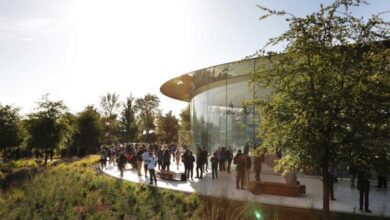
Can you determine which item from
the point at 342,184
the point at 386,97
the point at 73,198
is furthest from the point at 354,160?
the point at 342,184

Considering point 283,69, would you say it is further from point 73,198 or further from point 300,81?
point 73,198

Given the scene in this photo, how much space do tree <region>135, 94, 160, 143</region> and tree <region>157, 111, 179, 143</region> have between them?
466 centimetres

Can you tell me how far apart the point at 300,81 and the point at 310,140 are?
4.62 feet

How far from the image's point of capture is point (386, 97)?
8.15 metres

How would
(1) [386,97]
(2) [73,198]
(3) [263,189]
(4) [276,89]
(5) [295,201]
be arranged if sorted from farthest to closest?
(3) [263,189], (5) [295,201], (2) [73,198], (4) [276,89], (1) [386,97]

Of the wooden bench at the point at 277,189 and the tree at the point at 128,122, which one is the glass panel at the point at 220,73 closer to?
the wooden bench at the point at 277,189

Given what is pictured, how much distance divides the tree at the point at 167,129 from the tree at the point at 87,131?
89.8 ft

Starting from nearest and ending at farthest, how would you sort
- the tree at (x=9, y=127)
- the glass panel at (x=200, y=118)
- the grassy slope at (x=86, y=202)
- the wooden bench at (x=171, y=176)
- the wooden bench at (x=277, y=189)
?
the grassy slope at (x=86, y=202), the wooden bench at (x=277, y=189), the wooden bench at (x=171, y=176), the tree at (x=9, y=127), the glass panel at (x=200, y=118)

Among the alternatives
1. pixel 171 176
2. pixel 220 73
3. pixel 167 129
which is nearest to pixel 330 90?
pixel 171 176

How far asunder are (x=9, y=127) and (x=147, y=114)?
167 ft

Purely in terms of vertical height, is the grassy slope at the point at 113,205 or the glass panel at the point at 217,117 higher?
the glass panel at the point at 217,117

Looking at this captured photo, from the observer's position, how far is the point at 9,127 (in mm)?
30531

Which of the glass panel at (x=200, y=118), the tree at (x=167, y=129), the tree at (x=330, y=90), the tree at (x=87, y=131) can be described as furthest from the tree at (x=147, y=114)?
the tree at (x=330, y=90)

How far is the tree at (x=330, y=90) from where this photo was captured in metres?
8.30
